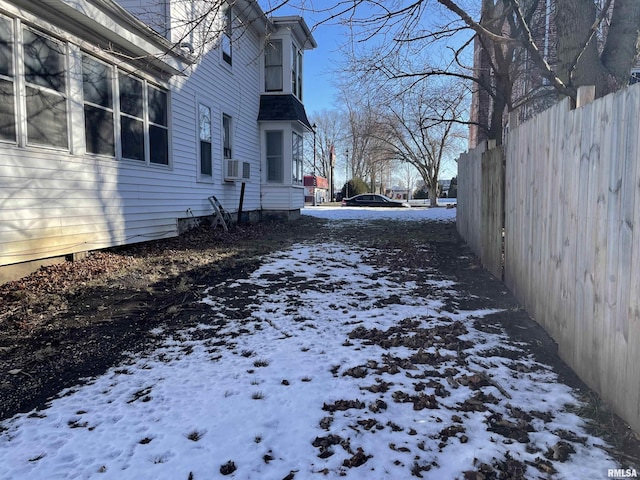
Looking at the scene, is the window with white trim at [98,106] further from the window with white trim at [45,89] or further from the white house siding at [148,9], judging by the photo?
the white house siding at [148,9]

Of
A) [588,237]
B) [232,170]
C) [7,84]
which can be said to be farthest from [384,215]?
[588,237]

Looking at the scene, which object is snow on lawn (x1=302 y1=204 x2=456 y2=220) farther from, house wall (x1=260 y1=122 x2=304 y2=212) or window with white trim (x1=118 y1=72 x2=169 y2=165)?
window with white trim (x1=118 y1=72 x2=169 y2=165)

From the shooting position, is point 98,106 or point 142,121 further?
point 142,121

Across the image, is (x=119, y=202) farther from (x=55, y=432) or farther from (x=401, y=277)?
(x=55, y=432)

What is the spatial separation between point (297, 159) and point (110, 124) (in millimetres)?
8847

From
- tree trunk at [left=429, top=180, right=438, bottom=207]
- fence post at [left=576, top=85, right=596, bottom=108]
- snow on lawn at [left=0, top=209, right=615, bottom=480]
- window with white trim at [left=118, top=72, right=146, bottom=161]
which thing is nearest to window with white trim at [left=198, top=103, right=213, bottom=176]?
window with white trim at [left=118, top=72, right=146, bottom=161]

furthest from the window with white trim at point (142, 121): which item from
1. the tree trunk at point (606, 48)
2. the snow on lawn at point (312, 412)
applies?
the tree trunk at point (606, 48)

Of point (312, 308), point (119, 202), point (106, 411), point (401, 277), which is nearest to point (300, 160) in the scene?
point (119, 202)

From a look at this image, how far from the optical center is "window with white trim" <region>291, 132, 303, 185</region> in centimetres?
1492

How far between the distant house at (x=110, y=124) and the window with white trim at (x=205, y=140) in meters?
0.03

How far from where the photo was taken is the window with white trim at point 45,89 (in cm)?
535

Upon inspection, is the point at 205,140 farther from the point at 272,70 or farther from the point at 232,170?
the point at 272,70

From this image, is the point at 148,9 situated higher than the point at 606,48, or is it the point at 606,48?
the point at 148,9

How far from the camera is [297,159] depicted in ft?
50.3
